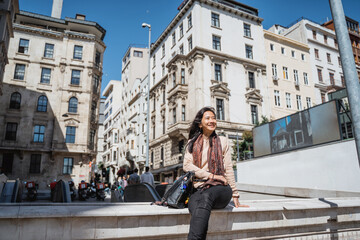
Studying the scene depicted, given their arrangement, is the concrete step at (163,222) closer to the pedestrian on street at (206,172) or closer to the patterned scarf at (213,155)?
the pedestrian on street at (206,172)

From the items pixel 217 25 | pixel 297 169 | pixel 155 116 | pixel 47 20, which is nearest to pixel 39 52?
pixel 47 20

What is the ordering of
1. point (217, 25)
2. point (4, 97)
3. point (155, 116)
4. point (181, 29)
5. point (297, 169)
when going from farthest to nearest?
point (155, 116), point (181, 29), point (217, 25), point (4, 97), point (297, 169)

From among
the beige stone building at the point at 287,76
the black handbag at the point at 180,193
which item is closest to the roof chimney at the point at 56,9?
the beige stone building at the point at 287,76

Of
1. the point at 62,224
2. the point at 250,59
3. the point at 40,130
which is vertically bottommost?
the point at 62,224

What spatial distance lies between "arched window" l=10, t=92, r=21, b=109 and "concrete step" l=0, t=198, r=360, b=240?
111 ft

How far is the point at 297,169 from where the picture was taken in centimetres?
1362

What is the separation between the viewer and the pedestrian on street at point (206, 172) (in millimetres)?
2465

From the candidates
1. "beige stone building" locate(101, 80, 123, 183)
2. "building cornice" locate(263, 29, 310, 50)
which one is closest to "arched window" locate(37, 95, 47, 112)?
"beige stone building" locate(101, 80, 123, 183)

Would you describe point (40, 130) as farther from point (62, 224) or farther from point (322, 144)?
point (62, 224)

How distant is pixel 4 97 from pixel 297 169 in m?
32.3

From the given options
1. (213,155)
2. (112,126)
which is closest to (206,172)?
(213,155)

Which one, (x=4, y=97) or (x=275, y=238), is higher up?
(x=4, y=97)

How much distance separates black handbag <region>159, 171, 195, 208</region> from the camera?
2781 mm

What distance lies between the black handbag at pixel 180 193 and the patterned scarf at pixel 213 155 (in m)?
0.31
